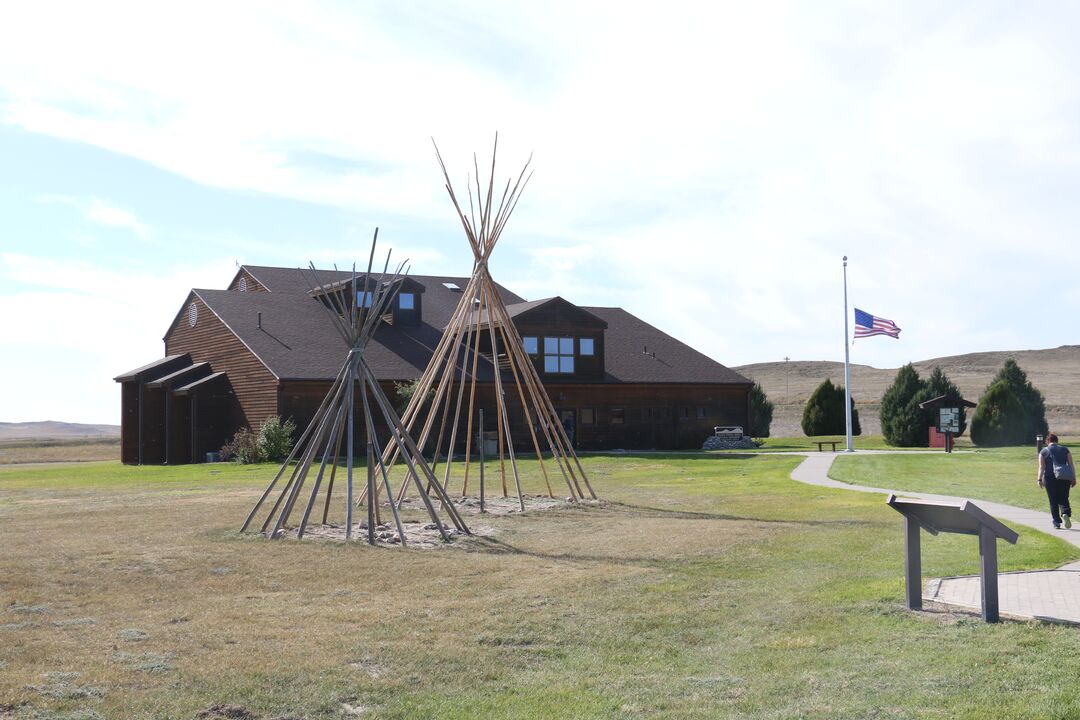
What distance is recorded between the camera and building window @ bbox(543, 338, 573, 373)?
123 feet

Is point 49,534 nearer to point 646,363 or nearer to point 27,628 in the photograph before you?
point 27,628

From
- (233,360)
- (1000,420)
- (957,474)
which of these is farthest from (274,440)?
(1000,420)

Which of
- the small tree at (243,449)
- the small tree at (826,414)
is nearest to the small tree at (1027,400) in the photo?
the small tree at (826,414)

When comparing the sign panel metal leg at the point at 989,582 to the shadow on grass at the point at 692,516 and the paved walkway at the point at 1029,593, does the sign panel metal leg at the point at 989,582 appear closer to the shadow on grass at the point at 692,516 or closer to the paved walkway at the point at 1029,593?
the paved walkway at the point at 1029,593

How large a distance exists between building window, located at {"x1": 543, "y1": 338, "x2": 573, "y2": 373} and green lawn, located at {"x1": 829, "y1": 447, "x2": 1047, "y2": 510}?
11.4 metres

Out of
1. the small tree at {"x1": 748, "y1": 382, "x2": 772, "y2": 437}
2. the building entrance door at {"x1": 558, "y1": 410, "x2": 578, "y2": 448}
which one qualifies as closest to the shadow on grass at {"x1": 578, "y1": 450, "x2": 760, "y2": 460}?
the building entrance door at {"x1": 558, "y1": 410, "x2": 578, "y2": 448}

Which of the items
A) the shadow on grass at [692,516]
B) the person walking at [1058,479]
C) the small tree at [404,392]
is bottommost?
the shadow on grass at [692,516]

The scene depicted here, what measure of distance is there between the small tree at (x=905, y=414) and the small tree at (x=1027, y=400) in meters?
3.23

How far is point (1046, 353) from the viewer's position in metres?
126

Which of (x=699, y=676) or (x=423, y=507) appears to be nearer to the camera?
(x=699, y=676)

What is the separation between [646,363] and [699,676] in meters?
34.7

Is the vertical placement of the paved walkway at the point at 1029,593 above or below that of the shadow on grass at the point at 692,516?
below

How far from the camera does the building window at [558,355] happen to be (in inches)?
1478

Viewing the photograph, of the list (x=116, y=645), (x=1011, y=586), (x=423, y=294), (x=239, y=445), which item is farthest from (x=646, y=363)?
(x=116, y=645)
